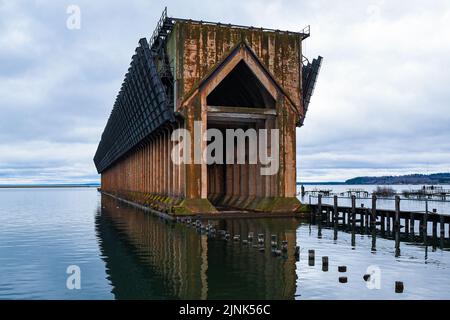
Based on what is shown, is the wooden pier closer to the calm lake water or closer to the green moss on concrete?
the calm lake water

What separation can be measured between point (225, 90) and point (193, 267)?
35971mm

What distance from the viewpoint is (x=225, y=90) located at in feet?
172

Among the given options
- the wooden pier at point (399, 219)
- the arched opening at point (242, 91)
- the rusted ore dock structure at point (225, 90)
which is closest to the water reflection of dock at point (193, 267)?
the wooden pier at point (399, 219)

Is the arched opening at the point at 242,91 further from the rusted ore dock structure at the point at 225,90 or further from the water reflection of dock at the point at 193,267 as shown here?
the water reflection of dock at the point at 193,267

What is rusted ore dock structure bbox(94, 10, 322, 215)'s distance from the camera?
1585 inches

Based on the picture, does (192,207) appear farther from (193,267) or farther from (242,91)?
(193,267)

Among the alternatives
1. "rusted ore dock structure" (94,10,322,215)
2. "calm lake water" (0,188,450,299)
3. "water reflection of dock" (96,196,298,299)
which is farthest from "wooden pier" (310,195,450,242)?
"water reflection of dock" (96,196,298,299)

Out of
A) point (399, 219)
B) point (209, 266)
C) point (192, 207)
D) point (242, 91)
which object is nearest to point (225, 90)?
point (242, 91)

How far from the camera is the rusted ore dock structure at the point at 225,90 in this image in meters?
40.2

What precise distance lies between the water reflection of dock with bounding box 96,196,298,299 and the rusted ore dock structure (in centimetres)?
1111

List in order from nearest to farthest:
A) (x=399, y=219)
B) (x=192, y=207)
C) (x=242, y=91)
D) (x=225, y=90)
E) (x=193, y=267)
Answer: (x=193, y=267) → (x=399, y=219) → (x=192, y=207) → (x=242, y=91) → (x=225, y=90)

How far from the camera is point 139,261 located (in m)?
20.4
